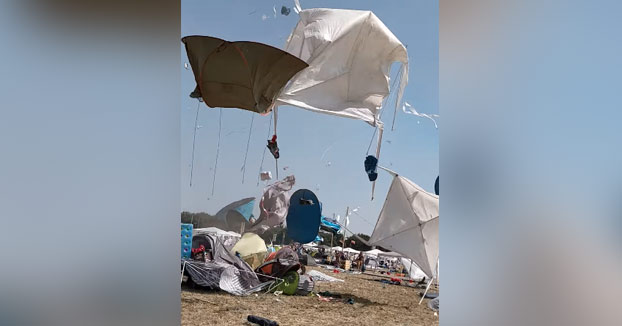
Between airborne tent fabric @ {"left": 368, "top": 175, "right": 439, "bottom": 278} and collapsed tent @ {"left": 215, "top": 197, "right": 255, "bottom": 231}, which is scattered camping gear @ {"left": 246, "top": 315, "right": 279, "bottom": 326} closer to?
airborne tent fabric @ {"left": 368, "top": 175, "right": 439, "bottom": 278}

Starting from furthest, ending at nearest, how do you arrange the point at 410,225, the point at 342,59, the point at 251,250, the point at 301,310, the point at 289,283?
the point at 251,250 < the point at 410,225 < the point at 289,283 < the point at 301,310 < the point at 342,59

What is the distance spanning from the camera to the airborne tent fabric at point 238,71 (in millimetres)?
2891

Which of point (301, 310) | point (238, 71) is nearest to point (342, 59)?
point (238, 71)

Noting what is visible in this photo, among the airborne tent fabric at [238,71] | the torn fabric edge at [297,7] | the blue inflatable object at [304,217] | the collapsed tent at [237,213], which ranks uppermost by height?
the torn fabric edge at [297,7]

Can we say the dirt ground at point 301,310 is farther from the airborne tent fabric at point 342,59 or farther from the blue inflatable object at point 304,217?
the airborne tent fabric at point 342,59

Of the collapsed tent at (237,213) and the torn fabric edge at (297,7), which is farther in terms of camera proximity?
the collapsed tent at (237,213)

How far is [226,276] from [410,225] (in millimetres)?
2312

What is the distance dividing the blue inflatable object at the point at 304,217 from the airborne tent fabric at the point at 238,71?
107 inches

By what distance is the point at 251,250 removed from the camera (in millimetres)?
6148

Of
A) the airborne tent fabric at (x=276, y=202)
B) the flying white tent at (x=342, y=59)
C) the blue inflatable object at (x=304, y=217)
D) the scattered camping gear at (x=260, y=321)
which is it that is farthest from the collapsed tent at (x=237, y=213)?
the flying white tent at (x=342, y=59)

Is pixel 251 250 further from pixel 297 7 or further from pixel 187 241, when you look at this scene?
pixel 297 7
